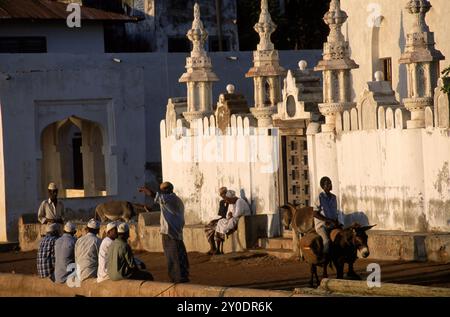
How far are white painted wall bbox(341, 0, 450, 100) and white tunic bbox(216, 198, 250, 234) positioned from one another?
444cm

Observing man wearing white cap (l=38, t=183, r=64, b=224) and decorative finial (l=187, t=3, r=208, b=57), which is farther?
decorative finial (l=187, t=3, r=208, b=57)

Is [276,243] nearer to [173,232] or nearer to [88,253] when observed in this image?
[173,232]

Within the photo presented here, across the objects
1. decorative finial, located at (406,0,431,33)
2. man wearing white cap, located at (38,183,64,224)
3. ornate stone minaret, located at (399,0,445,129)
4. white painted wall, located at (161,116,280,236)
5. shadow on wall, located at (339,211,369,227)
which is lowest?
shadow on wall, located at (339,211,369,227)

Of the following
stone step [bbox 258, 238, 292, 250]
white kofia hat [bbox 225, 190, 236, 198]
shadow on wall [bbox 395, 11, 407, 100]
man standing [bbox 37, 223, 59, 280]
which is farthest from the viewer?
shadow on wall [bbox 395, 11, 407, 100]

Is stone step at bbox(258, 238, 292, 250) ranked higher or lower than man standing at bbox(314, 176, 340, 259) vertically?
lower

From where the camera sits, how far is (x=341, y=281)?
18.5m

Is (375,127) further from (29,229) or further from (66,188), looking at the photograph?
(66,188)

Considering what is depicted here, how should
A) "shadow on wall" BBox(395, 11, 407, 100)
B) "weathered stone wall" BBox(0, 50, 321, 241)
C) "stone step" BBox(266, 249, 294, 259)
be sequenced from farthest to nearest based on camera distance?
1. "weathered stone wall" BBox(0, 50, 321, 241)
2. "shadow on wall" BBox(395, 11, 407, 100)
3. "stone step" BBox(266, 249, 294, 259)

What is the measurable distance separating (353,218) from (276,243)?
68.6 inches

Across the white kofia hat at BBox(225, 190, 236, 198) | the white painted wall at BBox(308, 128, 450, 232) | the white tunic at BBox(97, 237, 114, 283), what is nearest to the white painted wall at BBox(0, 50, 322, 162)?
the white kofia hat at BBox(225, 190, 236, 198)

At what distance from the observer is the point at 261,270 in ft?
81.5

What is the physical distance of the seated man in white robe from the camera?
27297 mm

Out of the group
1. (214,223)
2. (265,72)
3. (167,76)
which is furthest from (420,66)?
(167,76)

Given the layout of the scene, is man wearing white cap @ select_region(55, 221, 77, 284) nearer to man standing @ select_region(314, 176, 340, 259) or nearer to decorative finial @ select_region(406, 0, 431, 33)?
man standing @ select_region(314, 176, 340, 259)
